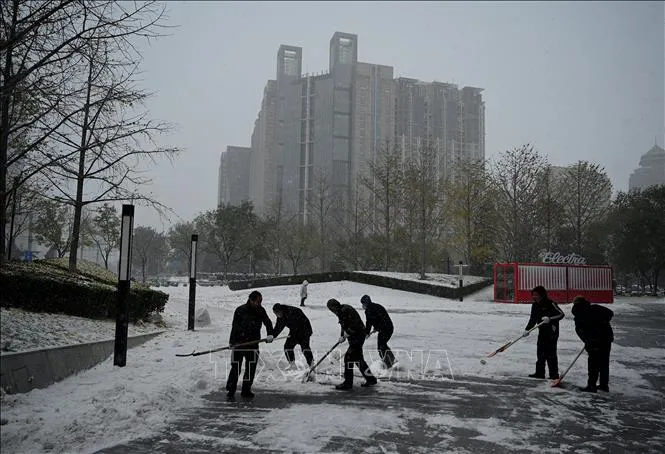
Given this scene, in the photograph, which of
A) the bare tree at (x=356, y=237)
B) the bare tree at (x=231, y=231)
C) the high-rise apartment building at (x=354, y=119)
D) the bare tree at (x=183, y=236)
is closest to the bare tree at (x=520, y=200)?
the bare tree at (x=356, y=237)

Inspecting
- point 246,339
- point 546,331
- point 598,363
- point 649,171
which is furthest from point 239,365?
point 649,171

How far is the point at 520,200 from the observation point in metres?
33.6

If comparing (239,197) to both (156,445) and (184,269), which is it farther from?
(156,445)

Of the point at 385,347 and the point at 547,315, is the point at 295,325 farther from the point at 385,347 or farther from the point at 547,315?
the point at 547,315

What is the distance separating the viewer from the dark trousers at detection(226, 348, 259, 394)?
6.74m

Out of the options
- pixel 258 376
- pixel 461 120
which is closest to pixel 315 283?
pixel 258 376

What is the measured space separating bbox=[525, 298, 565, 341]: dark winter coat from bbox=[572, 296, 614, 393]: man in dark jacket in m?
0.58

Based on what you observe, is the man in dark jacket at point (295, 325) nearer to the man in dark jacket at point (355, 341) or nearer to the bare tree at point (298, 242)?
the man in dark jacket at point (355, 341)

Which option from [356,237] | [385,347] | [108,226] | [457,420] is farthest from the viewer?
[356,237]

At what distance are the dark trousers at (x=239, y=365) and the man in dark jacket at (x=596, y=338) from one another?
521cm

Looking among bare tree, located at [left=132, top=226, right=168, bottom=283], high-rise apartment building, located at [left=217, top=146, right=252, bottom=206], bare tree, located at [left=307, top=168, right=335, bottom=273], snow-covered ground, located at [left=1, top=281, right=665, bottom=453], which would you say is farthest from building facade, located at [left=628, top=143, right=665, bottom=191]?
high-rise apartment building, located at [left=217, top=146, right=252, bottom=206]

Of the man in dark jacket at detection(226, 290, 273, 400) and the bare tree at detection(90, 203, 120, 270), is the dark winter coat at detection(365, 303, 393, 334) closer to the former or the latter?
the man in dark jacket at detection(226, 290, 273, 400)

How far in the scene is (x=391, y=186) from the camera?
37812mm

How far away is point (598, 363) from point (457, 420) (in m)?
3.20
